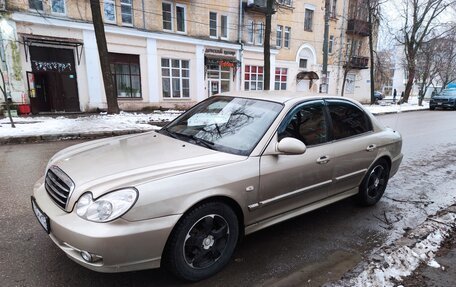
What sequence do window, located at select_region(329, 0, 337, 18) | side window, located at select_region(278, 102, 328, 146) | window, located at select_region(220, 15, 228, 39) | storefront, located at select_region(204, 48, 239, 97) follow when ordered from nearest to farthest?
side window, located at select_region(278, 102, 328, 146) → storefront, located at select_region(204, 48, 239, 97) → window, located at select_region(220, 15, 228, 39) → window, located at select_region(329, 0, 337, 18)

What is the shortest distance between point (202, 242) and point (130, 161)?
3.08 ft

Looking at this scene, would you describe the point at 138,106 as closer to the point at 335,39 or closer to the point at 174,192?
the point at 174,192

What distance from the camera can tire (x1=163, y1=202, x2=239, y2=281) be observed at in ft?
8.38

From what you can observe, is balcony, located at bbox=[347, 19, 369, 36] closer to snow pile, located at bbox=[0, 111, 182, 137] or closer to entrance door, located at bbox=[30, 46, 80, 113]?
snow pile, located at bbox=[0, 111, 182, 137]

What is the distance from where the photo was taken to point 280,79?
2778cm

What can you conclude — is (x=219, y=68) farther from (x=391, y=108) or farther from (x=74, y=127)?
(x=74, y=127)

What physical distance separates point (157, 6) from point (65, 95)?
24.9 feet

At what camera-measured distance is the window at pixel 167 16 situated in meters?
20.0

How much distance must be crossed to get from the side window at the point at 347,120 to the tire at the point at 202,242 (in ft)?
5.91

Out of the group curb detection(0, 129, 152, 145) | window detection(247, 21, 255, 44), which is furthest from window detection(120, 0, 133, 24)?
curb detection(0, 129, 152, 145)

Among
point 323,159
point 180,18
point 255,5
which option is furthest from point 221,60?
point 323,159

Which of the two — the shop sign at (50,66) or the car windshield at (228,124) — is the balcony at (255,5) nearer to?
the shop sign at (50,66)

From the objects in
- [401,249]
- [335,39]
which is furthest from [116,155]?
[335,39]

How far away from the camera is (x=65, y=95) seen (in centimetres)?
1748
